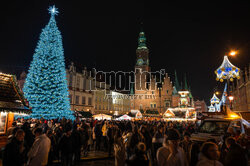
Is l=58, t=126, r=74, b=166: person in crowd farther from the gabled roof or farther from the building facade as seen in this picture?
the building facade

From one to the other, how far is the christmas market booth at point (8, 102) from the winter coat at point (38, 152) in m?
3.99

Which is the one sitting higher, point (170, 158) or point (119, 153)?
point (170, 158)

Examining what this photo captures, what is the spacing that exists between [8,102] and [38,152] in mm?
4504

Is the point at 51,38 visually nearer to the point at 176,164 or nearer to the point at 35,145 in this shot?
the point at 35,145

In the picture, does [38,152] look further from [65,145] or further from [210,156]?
[210,156]

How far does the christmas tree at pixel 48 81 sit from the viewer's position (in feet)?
→ 55.0

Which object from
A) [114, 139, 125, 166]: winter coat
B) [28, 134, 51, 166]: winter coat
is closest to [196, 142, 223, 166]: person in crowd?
[114, 139, 125, 166]: winter coat

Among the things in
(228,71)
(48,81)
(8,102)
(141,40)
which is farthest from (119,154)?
(141,40)

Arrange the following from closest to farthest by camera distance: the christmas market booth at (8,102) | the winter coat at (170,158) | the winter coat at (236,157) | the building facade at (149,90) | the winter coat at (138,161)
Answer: the winter coat at (138,161) → the winter coat at (170,158) → the winter coat at (236,157) → the christmas market booth at (8,102) → the building facade at (149,90)

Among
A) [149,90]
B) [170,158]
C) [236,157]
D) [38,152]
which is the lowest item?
[38,152]

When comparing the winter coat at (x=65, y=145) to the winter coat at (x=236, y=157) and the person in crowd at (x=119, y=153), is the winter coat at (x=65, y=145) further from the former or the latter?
the winter coat at (x=236, y=157)

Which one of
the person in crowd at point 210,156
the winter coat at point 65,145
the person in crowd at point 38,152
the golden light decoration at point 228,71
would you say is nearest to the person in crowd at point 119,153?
the person in crowd at point 38,152

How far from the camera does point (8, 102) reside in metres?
8.26

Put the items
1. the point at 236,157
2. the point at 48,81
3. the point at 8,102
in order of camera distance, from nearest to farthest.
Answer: the point at 236,157 → the point at 8,102 → the point at 48,81
